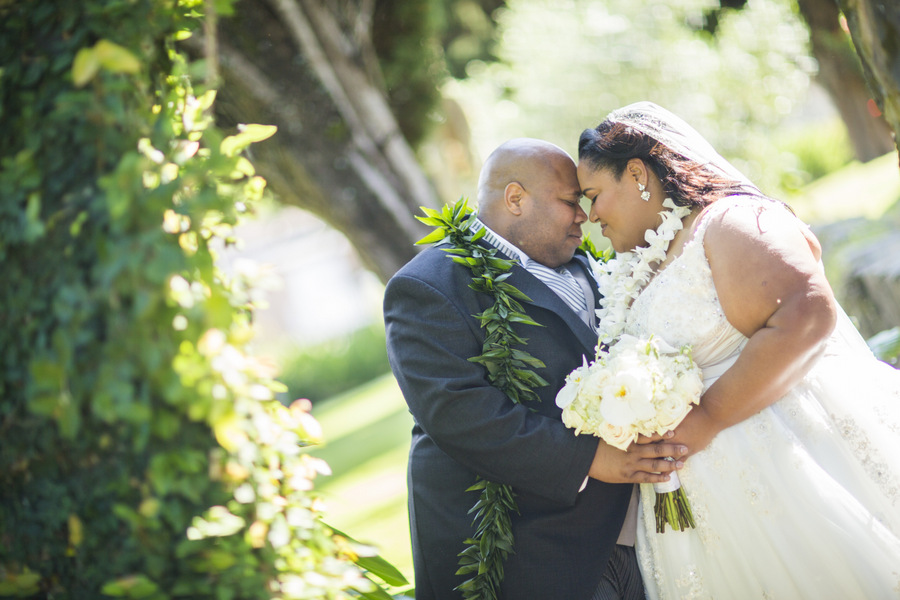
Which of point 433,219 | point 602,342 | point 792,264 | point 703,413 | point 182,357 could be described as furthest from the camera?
point 433,219

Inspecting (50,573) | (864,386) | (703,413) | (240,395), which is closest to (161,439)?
(240,395)

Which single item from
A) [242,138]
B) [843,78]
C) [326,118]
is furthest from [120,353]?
[843,78]

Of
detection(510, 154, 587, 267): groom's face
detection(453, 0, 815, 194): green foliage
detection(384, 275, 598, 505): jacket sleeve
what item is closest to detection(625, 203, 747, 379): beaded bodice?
detection(384, 275, 598, 505): jacket sleeve

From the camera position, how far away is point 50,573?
1899mm

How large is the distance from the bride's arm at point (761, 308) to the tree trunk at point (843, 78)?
9.59 meters

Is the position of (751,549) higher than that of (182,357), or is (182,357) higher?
(182,357)

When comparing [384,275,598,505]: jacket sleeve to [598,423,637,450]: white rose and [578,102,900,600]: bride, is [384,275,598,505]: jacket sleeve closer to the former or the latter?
[598,423,637,450]: white rose

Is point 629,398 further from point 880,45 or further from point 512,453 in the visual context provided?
point 880,45

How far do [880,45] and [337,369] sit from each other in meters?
21.8

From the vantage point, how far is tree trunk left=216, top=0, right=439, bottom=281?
6160 millimetres

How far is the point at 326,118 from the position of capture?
650 cm

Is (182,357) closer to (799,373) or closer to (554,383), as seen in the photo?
(554,383)

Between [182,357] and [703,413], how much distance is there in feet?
6.54

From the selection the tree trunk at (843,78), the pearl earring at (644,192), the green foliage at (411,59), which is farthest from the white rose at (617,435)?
the tree trunk at (843,78)
